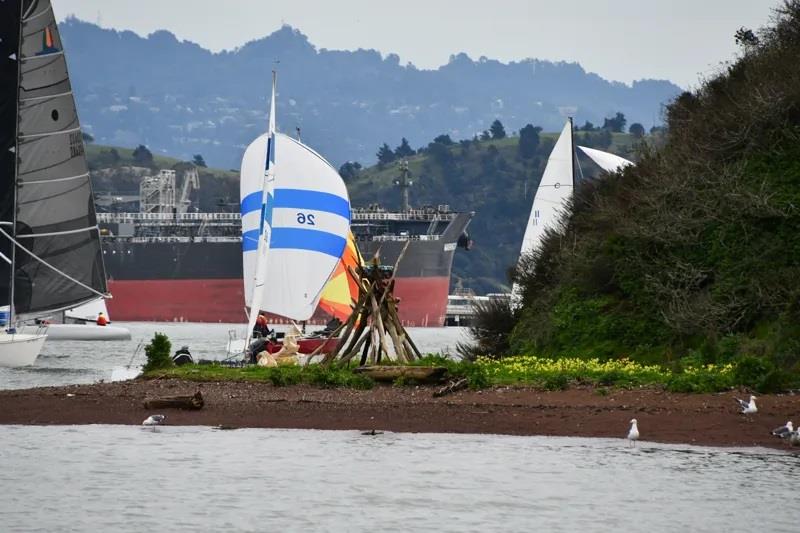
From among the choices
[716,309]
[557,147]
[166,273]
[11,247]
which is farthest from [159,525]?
[166,273]

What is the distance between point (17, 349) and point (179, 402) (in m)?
21.0

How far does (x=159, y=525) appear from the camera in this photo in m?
15.5

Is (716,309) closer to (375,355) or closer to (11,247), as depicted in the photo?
(375,355)

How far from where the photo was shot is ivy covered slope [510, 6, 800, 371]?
2658 centimetres

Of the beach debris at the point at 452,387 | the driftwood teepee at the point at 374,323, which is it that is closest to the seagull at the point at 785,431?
the beach debris at the point at 452,387

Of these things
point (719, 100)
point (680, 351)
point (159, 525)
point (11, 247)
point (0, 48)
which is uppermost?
point (0, 48)

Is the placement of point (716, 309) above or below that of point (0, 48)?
below

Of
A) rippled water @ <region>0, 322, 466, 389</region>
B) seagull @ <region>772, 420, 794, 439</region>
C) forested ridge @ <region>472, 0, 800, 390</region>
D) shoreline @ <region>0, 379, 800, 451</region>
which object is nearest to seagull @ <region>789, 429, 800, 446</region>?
seagull @ <region>772, 420, 794, 439</region>

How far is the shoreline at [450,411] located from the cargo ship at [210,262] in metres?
84.6

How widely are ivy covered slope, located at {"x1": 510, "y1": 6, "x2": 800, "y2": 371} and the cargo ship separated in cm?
7876

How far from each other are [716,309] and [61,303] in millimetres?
22521

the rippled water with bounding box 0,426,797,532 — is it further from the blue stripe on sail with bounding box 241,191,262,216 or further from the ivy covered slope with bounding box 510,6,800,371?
the blue stripe on sail with bounding box 241,191,262,216

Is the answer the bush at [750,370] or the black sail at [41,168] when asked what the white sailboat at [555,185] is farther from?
the bush at [750,370]

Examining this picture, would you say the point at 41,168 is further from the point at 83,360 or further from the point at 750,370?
the point at 750,370
